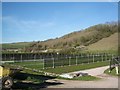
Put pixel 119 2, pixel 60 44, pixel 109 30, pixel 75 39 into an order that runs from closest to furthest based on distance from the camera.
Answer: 1. pixel 119 2
2. pixel 60 44
3. pixel 75 39
4. pixel 109 30

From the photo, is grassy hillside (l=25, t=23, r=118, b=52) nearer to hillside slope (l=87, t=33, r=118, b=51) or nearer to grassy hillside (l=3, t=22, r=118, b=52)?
grassy hillside (l=3, t=22, r=118, b=52)

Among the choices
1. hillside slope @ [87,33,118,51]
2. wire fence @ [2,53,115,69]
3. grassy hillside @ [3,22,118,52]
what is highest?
grassy hillside @ [3,22,118,52]

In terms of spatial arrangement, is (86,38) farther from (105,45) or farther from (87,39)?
(105,45)

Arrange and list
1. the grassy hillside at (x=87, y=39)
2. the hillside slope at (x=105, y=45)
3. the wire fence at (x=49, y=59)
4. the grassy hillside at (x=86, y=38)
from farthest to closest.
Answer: the grassy hillside at (x=86, y=38)
the grassy hillside at (x=87, y=39)
the hillside slope at (x=105, y=45)
the wire fence at (x=49, y=59)

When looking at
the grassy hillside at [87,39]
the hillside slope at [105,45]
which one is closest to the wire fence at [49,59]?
the hillside slope at [105,45]

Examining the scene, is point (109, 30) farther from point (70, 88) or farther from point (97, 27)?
point (70, 88)

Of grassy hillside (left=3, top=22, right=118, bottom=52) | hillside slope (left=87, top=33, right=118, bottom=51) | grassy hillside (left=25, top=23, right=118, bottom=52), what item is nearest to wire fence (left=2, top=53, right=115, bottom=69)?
hillside slope (left=87, top=33, right=118, bottom=51)

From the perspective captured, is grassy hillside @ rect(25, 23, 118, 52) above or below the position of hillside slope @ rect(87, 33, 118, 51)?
above

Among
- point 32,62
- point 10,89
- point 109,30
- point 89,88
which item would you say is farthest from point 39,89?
point 109,30

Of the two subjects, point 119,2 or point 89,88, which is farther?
point 119,2

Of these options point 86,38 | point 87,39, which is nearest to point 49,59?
point 87,39

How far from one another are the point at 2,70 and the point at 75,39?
327ft

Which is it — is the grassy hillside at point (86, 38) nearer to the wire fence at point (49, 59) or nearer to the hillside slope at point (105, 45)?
the hillside slope at point (105, 45)

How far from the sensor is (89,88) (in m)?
14.7
